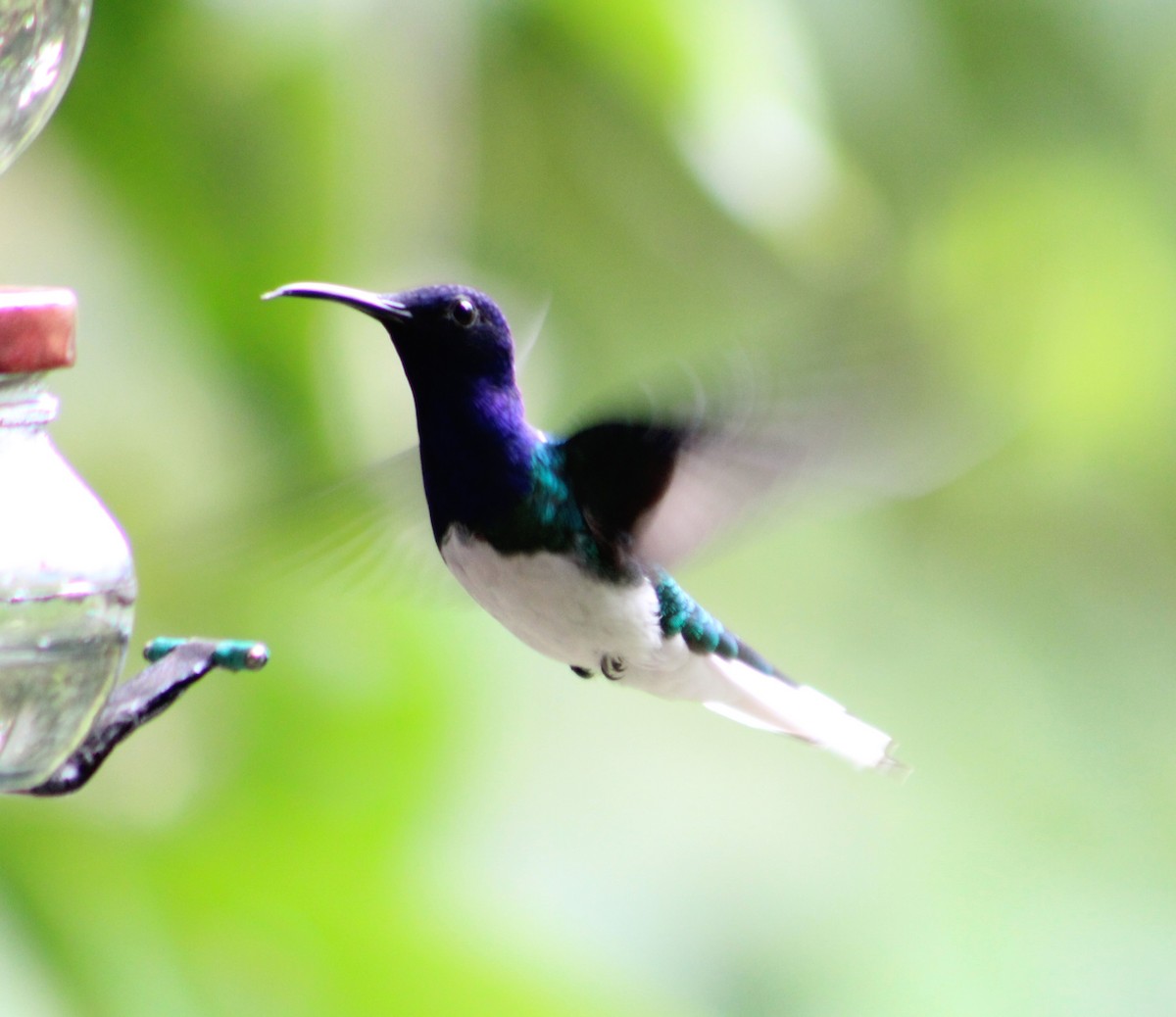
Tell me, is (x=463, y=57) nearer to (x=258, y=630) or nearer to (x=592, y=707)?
(x=258, y=630)

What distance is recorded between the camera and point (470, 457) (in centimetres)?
91

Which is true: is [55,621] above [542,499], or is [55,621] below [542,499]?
below

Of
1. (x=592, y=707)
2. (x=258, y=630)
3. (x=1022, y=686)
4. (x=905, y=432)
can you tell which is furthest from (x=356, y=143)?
(x=1022, y=686)

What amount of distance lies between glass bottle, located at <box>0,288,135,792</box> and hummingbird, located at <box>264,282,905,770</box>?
0.69 ft

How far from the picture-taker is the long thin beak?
0.75 meters

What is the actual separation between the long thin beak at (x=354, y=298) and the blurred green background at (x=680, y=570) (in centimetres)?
18

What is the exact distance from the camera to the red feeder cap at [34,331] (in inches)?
29.5

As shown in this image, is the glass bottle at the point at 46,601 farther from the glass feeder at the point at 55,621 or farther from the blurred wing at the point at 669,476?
the blurred wing at the point at 669,476

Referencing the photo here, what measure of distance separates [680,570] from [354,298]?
0.89 feet

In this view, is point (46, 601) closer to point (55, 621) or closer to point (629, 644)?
point (55, 621)

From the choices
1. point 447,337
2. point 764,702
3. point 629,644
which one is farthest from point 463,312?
point 764,702

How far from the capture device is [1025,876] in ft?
9.72

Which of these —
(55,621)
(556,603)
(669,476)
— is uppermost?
(669,476)

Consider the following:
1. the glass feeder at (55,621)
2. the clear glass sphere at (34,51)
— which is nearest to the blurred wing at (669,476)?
the glass feeder at (55,621)
